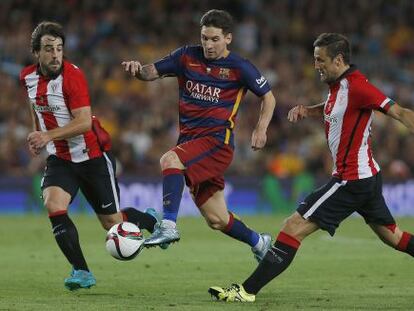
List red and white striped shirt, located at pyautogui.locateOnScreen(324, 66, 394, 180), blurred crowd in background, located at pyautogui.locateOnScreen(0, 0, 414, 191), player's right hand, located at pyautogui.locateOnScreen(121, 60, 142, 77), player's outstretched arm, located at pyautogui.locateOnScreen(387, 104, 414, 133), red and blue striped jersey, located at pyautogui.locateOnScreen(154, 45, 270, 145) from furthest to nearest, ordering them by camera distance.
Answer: blurred crowd in background, located at pyautogui.locateOnScreen(0, 0, 414, 191) < red and blue striped jersey, located at pyautogui.locateOnScreen(154, 45, 270, 145) < player's right hand, located at pyautogui.locateOnScreen(121, 60, 142, 77) < red and white striped shirt, located at pyautogui.locateOnScreen(324, 66, 394, 180) < player's outstretched arm, located at pyautogui.locateOnScreen(387, 104, 414, 133)

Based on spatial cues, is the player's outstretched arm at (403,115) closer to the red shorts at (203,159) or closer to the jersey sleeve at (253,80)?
the jersey sleeve at (253,80)

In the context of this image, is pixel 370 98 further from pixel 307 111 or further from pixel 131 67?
pixel 131 67

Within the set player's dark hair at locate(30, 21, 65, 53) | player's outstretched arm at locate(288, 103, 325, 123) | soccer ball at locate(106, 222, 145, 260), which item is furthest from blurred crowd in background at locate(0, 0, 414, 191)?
player's outstretched arm at locate(288, 103, 325, 123)

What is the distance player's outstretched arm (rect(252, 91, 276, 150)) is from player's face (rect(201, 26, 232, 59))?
23.2 inches

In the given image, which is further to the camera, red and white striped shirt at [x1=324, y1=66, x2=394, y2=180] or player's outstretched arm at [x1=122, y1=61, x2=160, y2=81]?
player's outstretched arm at [x1=122, y1=61, x2=160, y2=81]

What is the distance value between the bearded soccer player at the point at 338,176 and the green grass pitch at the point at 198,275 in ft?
1.17

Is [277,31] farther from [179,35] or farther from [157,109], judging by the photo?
[157,109]

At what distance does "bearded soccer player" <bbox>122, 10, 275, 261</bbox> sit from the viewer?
9.68m

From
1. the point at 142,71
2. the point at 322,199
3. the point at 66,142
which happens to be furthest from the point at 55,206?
the point at 322,199

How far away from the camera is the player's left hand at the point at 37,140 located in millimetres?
9078

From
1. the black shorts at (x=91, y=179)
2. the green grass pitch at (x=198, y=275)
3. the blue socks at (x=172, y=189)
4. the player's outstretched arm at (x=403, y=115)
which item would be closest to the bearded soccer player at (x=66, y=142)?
the black shorts at (x=91, y=179)

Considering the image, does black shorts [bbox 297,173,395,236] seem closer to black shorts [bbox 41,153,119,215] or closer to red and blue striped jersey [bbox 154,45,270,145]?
red and blue striped jersey [bbox 154,45,270,145]

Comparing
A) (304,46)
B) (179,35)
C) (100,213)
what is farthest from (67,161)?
(304,46)

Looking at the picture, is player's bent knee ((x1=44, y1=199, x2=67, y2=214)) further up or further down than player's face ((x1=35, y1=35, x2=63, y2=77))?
further down
